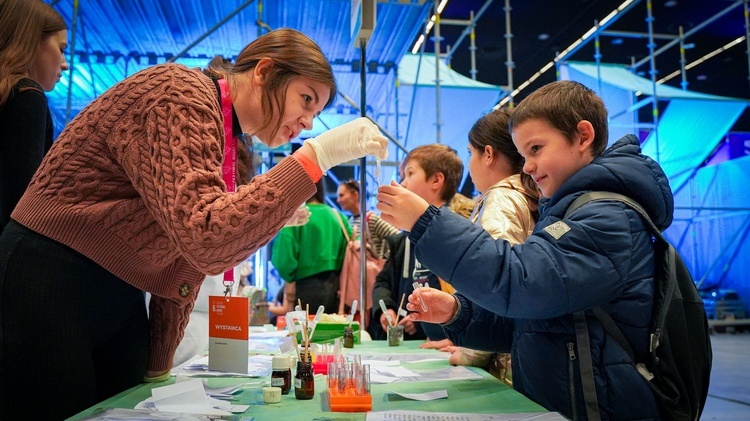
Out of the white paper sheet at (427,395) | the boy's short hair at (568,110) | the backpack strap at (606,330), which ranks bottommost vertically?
the white paper sheet at (427,395)

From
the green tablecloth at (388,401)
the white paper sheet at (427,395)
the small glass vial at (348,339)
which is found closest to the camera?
the green tablecloth at (388,401)

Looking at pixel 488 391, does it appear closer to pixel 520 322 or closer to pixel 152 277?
pixel 520 322

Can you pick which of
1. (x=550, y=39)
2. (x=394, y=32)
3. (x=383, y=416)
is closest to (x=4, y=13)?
(x=383, y=416)

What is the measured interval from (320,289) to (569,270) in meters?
2.71

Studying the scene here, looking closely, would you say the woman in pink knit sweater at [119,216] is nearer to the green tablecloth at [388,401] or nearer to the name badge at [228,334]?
the green tablecloth at [388,401]

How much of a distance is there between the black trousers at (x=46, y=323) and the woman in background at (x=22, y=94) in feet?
1.16

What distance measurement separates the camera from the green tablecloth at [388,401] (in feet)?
3.41

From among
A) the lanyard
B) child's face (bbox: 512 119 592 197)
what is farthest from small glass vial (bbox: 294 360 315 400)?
child's face (bbox: 512 119 592 197)

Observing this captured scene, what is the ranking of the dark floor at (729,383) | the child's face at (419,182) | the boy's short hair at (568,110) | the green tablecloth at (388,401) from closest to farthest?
the green tablecloth at (388,401) < the boy's short hair at (568,110) < the child's face at (419,182) < the dark floor at (729,383)

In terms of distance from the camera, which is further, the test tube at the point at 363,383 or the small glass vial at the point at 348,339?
the small glass vial at the point at 348,339

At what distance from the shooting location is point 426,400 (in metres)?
1.15

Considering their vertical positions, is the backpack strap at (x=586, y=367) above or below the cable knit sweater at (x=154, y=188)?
below

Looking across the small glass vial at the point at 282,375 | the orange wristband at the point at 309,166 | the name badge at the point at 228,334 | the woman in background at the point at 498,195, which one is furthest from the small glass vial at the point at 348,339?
the orange wristband at the point at 309,166

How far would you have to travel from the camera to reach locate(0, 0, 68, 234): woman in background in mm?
1343
